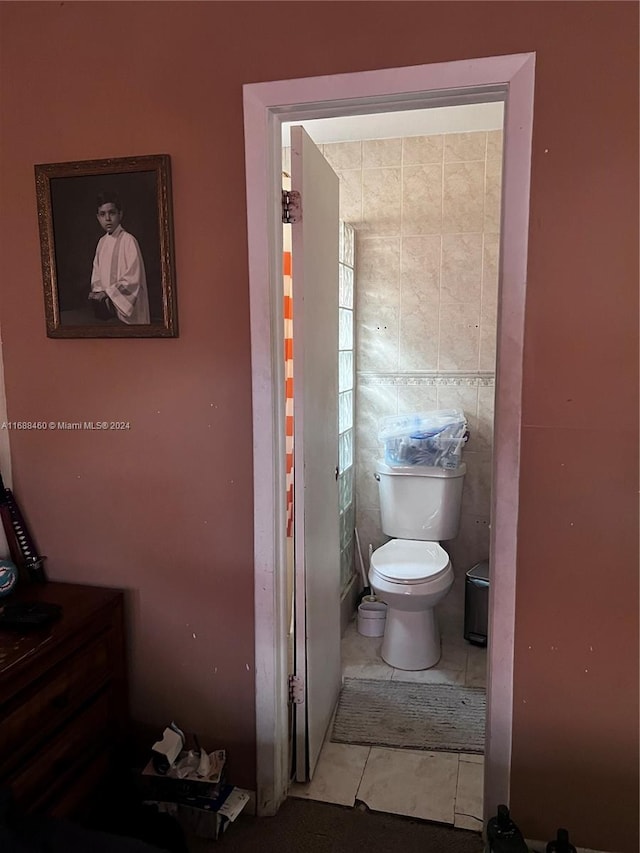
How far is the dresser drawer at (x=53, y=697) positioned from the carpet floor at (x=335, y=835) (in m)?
0.58

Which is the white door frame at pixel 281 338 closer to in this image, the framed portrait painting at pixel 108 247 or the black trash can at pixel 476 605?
the framed portrait painting at pixel 108 247

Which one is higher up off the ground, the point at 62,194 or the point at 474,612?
the point at 62,194

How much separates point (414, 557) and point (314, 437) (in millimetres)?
1093

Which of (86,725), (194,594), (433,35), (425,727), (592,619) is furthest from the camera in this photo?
(425,727)

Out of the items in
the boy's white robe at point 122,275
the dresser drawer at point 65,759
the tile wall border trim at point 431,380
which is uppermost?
the boy's white robe at point 122,275

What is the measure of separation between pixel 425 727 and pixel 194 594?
1.14 meters

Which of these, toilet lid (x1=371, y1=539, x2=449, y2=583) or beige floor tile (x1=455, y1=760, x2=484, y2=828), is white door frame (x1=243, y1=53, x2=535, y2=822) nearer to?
beige floor tile (x1=455, y1=760, x2=484, y2=828)

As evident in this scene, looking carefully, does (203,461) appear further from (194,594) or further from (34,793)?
(34,793)

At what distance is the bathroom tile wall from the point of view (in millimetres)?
3000

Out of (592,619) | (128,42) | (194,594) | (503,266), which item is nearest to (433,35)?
(503,266)

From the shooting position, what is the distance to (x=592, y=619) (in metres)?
1.70

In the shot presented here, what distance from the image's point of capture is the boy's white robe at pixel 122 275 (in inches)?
72.6

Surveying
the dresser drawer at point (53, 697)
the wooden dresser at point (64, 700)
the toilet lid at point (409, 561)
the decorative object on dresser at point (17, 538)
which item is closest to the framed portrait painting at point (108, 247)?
the decorative object on dresser at point (17, 538)

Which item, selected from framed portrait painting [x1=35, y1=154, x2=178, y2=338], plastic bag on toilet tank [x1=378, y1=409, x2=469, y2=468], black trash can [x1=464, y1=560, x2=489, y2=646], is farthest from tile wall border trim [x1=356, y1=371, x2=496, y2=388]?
framed portrait painting [x1=35, y1=154, x2=178, y2=338]
